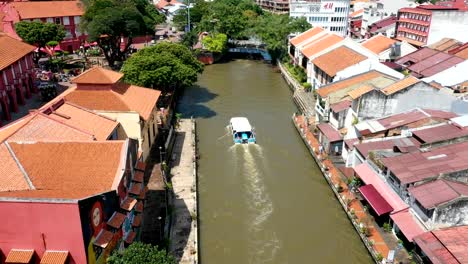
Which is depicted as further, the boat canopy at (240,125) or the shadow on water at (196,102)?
the shadow on water at (196,102)

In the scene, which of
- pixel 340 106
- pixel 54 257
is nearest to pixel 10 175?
pixel 54 257

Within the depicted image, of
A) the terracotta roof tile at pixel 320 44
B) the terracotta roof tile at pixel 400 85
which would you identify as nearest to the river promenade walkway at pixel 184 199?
the terracotta roof tile at pixel 400 85

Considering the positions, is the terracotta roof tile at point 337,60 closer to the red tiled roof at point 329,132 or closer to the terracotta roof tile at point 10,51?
the red tiled roof at point 329,132

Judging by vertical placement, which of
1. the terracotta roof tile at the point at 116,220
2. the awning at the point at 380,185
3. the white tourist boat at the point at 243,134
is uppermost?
the terracotta roof tile at the point at 116,220

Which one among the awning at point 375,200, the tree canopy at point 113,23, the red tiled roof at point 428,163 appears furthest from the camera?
the tree canopy at point 113,23

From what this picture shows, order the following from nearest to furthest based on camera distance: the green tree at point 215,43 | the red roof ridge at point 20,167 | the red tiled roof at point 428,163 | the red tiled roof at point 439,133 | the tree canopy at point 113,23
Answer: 1. the red roof ridge at point 20,167
2. the red tiled roof at point 428,163
3. the red tiled roof at point 439,133
4. the tree canopy at point 113,23
5. the green tree at point 215,43

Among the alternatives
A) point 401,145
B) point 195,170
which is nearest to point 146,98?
point 195,170

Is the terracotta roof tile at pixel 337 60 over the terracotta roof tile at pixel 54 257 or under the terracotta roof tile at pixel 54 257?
over
